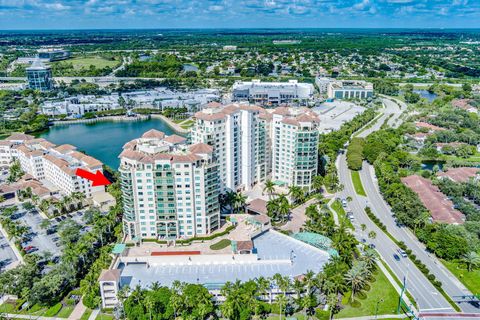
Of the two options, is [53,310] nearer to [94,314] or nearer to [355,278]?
[94,314]

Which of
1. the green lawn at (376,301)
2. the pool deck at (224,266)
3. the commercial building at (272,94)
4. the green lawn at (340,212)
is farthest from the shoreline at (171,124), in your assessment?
the green lawn at (376,301)

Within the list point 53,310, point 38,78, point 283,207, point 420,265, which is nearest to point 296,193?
point 283,207

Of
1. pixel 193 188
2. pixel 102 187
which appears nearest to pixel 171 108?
pixel 102 187

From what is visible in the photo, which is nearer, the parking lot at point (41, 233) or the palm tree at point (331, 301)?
the palm tree at point (331, 301)

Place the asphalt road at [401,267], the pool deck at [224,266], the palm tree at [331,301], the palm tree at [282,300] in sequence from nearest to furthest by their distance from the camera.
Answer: the palm tree at [282,300] < the palm tree at [331,301] < the asphalt road at [401,267] < the pool deck at [224,266]

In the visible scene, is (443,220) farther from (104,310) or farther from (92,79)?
(92,79)

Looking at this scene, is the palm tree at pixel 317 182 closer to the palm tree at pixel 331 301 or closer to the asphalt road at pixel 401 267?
the asphalt road at pixel 401 267
